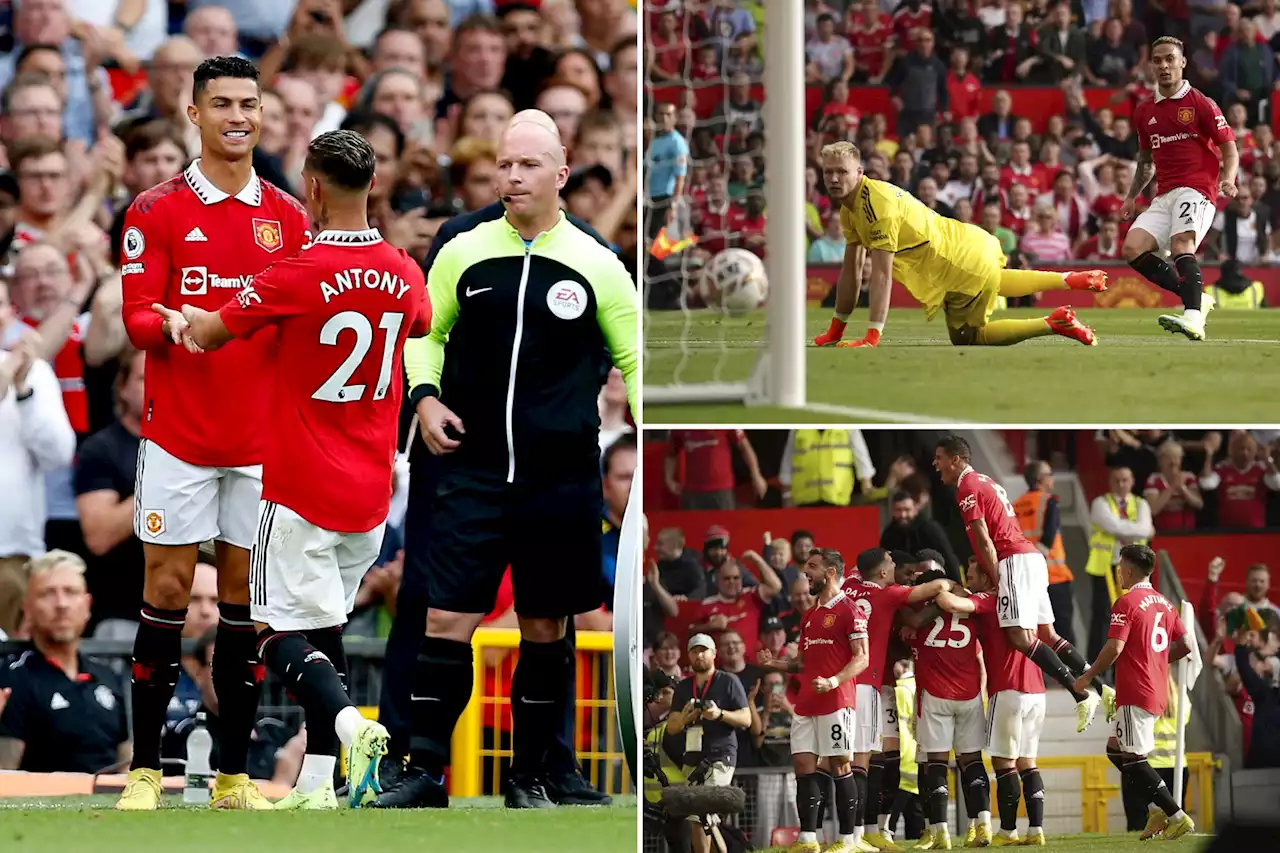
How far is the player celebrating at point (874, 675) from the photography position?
217 inches

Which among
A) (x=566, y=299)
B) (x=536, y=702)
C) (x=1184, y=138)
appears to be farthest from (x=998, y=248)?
(x=536, y=702)

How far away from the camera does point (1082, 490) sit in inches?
238

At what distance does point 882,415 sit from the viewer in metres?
5.89

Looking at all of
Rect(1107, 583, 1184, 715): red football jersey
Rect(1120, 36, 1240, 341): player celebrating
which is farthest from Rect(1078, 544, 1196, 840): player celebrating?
Rect(1120, 36, 1240, 341): player celebrating

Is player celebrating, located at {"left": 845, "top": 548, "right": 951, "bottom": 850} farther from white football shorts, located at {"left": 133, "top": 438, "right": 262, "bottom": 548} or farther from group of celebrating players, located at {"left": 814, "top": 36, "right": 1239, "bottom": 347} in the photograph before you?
white football shorts, located at {"left": 133, "top": 438, "right": 262, "bottom": 548}

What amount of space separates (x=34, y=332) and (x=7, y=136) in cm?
85

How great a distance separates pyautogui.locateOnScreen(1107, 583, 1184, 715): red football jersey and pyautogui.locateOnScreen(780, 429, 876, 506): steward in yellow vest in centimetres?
94

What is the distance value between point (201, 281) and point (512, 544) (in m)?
1.14

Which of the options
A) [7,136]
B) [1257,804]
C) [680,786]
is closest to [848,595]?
[680,786]

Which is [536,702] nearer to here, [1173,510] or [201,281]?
[201,281]

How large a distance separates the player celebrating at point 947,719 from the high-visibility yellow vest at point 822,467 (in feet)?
1.87

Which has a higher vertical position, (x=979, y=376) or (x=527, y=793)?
(x=979, y=376)

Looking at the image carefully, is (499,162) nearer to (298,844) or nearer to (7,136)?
(298,844)

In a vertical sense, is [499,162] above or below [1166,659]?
above
